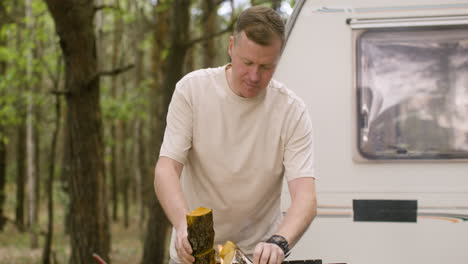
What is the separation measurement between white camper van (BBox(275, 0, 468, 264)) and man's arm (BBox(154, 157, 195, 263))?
1.69 meters

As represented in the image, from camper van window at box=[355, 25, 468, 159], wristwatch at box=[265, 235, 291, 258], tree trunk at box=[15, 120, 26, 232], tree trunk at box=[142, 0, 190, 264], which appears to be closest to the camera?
wristwatch at box=[265, 235, 291, 258]

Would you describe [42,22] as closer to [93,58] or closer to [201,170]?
[93,58]

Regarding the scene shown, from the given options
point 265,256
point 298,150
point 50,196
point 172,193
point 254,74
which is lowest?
point 50,196

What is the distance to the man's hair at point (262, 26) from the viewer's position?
8.35ft

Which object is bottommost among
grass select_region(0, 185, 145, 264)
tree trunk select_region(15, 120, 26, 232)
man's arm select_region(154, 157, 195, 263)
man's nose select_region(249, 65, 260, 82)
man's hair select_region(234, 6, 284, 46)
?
grass select_region(0, 185, 145, 264)

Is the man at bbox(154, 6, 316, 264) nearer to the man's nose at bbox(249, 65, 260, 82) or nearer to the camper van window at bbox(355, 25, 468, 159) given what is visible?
the man's nose at bbox(249, 65, 260, 82)

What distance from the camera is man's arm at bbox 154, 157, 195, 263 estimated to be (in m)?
2.55

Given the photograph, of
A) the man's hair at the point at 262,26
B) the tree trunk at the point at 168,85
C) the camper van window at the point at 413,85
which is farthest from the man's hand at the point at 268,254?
the tree trunk at the point at 168,85

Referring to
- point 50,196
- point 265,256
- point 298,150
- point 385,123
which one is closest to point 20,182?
point 50,196

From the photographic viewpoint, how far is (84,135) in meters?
5.78

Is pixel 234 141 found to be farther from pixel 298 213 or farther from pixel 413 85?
pixel 413 85

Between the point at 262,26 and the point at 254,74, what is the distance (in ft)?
0.77

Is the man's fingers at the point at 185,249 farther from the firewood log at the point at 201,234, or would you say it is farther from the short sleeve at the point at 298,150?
the short sleeve at the point at 298,150

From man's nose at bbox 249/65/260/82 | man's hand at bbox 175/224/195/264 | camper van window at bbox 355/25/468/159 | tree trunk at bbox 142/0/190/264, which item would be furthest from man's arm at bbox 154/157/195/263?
tree trunk at bbox 142/0/190/264
